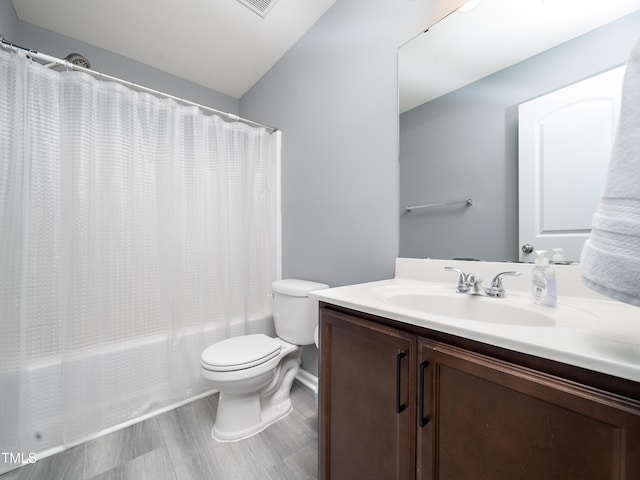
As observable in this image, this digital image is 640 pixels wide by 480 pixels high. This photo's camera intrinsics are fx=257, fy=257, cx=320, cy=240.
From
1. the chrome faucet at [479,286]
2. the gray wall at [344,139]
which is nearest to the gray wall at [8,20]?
the gray wall at [344,139]

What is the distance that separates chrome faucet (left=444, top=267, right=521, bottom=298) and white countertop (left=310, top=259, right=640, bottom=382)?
36mm

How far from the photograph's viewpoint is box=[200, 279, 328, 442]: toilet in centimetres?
128

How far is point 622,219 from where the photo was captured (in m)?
0.38

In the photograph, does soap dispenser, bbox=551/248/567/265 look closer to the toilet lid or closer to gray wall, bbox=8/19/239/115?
the toilet lid

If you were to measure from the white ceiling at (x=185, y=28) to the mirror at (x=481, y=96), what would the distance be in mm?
923

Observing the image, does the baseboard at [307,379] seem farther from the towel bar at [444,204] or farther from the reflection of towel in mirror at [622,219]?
the reflection of towel in mirror at [622,219]

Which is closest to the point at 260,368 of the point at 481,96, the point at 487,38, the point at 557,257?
the point at 557,257

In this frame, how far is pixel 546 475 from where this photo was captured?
463mm

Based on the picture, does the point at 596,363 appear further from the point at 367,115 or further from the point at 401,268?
the point at 367,115

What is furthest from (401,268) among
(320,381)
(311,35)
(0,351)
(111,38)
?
(111,38)

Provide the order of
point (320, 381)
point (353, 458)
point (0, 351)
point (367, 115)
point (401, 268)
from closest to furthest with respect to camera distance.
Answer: point (353, 458) → point (320, 381) → point (0, 351) → point (401, 268) → point (367, 115)

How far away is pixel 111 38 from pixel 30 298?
5.86 ft

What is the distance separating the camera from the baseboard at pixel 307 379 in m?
1.75

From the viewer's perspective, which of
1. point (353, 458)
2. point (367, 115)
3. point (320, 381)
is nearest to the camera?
point (353, 458)
